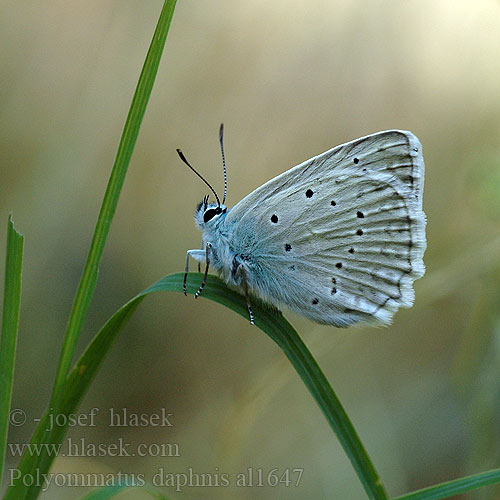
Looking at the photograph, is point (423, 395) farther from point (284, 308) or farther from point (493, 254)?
point (284, 308)

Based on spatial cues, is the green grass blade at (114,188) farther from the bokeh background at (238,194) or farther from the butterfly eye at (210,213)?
the bokeh background at (238,194)

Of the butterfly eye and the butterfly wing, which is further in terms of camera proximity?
the butterfly eye

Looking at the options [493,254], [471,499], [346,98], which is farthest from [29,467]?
[346,98]

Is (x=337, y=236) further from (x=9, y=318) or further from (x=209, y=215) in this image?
(x=9, y=318)

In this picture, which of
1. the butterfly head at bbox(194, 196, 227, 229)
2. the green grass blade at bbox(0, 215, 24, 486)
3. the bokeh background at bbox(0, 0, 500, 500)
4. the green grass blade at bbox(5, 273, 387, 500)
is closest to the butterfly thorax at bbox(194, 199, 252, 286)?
the butterfly head at bbox(194, 196, 227, 229)

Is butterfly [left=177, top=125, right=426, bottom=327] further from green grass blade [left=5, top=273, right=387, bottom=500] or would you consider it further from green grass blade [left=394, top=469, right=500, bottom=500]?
green grass blade [left=394, top=469, right=500, bottom=500]

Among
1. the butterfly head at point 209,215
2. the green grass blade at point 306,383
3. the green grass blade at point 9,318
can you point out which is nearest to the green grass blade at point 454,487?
the green grass blade at point 306,383
